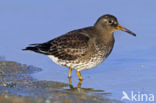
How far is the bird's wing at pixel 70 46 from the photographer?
11734mm

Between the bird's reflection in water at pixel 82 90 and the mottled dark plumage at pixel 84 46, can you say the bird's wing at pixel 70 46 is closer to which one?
the mottled dark plumage at pixel 84 46

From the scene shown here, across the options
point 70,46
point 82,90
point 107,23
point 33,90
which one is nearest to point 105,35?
point 107,23

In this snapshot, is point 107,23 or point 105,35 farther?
point 107,23

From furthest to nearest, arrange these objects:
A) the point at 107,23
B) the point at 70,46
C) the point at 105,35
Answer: the point at 107,23 → the point at 105,35 → the point at 70,46

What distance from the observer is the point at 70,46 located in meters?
11.9

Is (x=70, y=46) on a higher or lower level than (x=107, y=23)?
lower

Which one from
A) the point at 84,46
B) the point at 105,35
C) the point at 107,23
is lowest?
the point at 84,46

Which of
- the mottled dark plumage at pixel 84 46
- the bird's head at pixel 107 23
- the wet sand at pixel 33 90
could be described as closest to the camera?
the wet sand at pixel 33 90

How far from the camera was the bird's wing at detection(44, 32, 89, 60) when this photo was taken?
1173cm

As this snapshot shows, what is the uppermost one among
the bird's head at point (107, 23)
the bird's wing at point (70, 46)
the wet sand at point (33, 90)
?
the bird's head at point (107, 23)

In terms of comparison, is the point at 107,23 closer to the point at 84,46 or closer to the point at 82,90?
the point at 84,46

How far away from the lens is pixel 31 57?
1389cm

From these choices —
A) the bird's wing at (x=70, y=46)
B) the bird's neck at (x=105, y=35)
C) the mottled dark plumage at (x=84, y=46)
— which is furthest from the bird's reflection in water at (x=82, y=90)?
the bird's neck at (x=105, y=35)

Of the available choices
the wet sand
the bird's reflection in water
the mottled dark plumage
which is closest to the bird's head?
the mottled dark plumage
